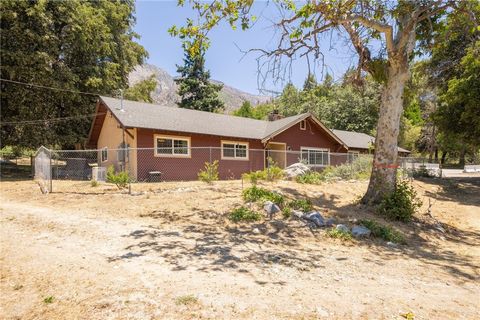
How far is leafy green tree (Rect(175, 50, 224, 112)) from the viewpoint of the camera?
3612 centimetres

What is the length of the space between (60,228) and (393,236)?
A: 8111mm

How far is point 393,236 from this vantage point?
7305 millimetres

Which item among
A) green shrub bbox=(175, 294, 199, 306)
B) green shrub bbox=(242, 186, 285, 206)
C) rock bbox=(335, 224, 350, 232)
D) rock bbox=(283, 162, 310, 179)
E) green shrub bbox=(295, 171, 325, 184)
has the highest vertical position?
rock bbox=(283, 162, 310, 179)

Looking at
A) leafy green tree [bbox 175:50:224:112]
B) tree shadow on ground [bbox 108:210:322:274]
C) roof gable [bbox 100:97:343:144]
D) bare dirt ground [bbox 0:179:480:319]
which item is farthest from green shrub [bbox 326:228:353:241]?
leafy green tree [bbox 175:50:224:112]

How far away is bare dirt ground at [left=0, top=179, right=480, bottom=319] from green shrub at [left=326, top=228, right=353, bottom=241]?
19 centimetres

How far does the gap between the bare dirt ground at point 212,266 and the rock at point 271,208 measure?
36 centimetres

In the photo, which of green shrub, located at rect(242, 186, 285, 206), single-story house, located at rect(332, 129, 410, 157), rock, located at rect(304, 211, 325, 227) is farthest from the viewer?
single-story house, located at rect(332, 129, 410, 157)

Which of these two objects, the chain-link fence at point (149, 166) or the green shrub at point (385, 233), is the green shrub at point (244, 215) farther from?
the chain-link fence at point (149, 166)

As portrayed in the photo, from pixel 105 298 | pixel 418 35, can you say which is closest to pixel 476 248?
pixel 418 35

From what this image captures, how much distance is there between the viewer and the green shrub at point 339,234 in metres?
7.00

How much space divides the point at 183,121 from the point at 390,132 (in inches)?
462

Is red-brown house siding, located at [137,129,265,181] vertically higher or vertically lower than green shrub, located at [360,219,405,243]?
higher

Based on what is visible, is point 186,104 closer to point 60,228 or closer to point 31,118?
point 31,118

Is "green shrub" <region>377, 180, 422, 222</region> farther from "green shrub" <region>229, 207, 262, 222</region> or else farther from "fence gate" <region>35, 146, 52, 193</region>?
"fence gate" <region>35, 146, 52, 193</region>
